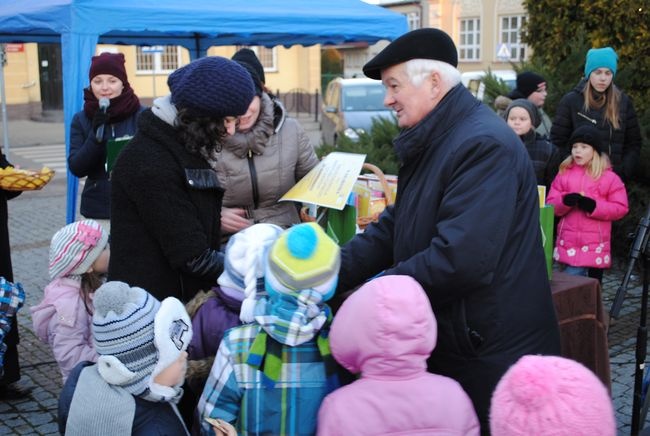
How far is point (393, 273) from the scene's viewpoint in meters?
2.24

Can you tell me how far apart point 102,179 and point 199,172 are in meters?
2.35

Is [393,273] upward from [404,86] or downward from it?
downward

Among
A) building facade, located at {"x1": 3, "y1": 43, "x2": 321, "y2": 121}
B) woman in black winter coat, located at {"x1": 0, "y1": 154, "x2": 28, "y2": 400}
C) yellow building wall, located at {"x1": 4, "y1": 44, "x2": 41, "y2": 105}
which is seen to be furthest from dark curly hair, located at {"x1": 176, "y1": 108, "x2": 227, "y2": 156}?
yellow building wall, located at {"x1": 4, "y1": 44, "x2": 41, "y2": 105}

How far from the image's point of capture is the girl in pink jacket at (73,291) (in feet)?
10.6

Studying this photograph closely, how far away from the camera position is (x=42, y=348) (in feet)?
17.1

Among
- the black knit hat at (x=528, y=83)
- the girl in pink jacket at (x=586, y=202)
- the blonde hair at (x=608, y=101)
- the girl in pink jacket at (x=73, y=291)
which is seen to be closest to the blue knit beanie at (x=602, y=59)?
the blonde hair at (x=608, y=101)

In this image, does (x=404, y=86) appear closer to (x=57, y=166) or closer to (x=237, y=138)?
(x=237, y=138)

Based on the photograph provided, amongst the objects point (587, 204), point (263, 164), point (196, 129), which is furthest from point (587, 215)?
point (196, 129)

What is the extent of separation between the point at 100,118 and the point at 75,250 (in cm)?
152

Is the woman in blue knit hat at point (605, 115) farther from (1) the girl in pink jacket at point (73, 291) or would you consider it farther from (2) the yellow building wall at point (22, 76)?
(2) the yellow building wall at point (22, 76)

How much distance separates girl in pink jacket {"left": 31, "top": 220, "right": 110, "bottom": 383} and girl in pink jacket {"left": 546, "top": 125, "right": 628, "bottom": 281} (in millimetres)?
3149

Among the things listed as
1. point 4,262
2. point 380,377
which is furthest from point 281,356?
point 4,262

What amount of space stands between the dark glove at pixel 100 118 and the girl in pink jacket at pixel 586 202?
2.99m

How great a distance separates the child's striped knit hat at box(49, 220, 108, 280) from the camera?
3.34 m
